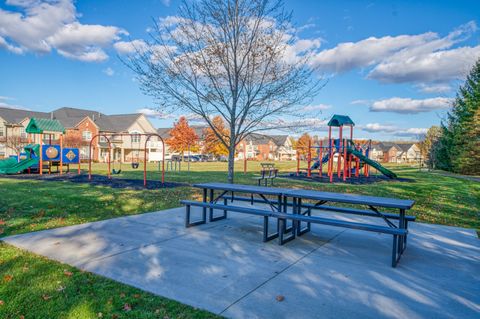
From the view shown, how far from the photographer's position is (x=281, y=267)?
4488 mm

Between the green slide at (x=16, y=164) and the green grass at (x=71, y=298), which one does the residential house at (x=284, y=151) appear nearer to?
the green slide at (x=16, y=164)

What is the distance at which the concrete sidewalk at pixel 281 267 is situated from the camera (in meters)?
3.38

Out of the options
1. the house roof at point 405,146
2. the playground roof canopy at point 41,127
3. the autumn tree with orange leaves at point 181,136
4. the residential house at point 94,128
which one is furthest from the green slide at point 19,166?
the house roof at point 405,146

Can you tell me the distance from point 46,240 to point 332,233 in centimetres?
532

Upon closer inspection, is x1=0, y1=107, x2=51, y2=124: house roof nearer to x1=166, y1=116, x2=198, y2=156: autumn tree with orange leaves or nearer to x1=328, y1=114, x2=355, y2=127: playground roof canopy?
x1=166, y1=116, x2=198, y2=156: autumn tree with orange leaves

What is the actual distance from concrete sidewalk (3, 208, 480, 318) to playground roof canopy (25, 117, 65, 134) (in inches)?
639

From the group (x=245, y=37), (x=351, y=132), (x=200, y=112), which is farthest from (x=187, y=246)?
(x=351, y=132)

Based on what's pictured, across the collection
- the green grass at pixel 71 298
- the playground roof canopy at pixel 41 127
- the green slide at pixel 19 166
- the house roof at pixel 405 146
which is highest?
the house roof at pixel 405 146

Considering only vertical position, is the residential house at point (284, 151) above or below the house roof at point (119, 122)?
below

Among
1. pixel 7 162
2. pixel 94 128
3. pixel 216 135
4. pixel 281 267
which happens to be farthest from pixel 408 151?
pixel 281 267

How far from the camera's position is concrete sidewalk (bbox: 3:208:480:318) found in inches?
133

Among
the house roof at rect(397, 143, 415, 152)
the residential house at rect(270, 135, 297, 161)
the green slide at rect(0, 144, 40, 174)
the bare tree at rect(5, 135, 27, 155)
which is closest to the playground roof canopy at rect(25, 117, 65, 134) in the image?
the green slide at rect(0, 144, 40, 174)

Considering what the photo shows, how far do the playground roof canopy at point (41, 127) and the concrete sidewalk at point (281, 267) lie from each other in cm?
1624

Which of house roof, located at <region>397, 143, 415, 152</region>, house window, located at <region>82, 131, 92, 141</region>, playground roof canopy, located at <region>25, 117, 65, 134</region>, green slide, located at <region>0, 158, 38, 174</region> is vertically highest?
house roof, located at <region>397, 143, 415, 152</region>
